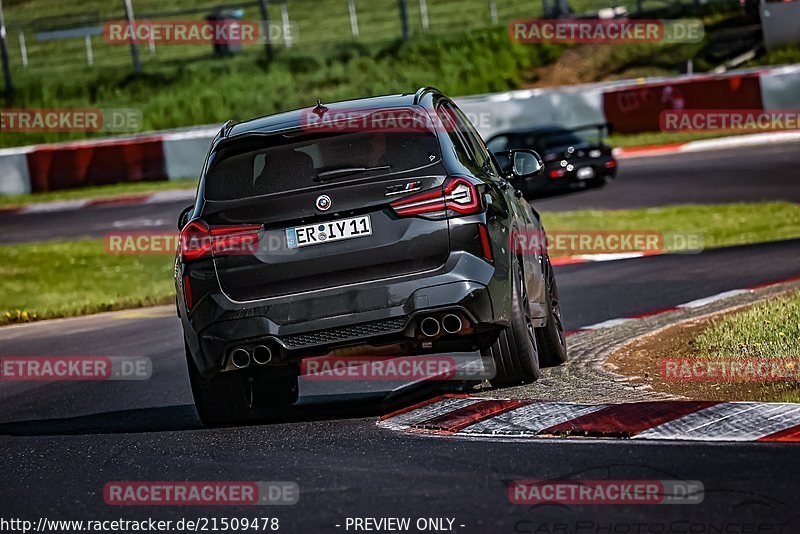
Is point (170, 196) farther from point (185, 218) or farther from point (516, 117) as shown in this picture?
point (185, 218)

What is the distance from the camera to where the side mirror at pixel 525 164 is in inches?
371

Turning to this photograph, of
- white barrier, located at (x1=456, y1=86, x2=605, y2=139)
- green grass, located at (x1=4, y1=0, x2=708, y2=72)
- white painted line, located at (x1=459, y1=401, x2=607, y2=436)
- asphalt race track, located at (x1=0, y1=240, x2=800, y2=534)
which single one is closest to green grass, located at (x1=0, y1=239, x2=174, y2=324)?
asphalt race track, located at (x1=0, y1=240, x2=800, y2=534)

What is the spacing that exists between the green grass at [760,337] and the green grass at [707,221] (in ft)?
23.4

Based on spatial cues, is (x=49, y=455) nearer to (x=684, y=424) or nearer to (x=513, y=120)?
(x=684, y=424)

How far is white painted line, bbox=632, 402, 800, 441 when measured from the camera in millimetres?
6566

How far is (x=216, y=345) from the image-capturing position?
7961mm

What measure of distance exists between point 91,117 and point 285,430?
3483 centimetres

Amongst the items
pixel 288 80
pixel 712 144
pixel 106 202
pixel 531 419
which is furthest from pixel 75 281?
pixel 288 80

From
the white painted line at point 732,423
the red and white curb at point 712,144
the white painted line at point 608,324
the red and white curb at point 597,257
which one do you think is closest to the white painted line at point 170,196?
the red and white curb at point 712,144

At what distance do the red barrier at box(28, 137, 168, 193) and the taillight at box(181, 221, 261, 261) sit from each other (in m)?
25.5

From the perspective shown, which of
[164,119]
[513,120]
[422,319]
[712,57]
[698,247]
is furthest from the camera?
[164,119]

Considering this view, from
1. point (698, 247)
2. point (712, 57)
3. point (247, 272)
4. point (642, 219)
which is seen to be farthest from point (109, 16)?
point (247, 272)

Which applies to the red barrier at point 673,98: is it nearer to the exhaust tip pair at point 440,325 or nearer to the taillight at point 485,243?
the taillight at point 485,243

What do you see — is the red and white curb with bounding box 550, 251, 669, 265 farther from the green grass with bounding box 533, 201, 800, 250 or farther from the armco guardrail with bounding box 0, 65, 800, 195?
the armco guardrail with bounding box 0, 65, 800, 195
